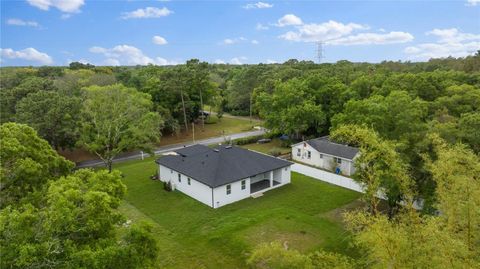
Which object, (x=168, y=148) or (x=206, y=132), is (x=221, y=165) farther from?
(x=206, y=132)

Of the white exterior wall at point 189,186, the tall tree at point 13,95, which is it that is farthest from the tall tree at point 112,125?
the tall tree at point 13,95

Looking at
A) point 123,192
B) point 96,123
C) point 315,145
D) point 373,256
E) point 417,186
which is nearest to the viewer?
point 373,256

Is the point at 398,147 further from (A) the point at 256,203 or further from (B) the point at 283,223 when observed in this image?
(A) the point at 256,203

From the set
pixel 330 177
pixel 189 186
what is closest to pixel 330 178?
pixel 330 177

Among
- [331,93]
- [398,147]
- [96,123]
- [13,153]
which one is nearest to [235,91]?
[331,93]

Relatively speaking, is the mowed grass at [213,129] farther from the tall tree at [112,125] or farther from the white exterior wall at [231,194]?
the white exterior wall at [231,194]

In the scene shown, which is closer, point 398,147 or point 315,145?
point 398,147

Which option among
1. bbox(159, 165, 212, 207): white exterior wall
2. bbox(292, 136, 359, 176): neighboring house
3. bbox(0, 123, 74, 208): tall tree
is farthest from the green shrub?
bbox(0, 123, 74, 208): tall tree
